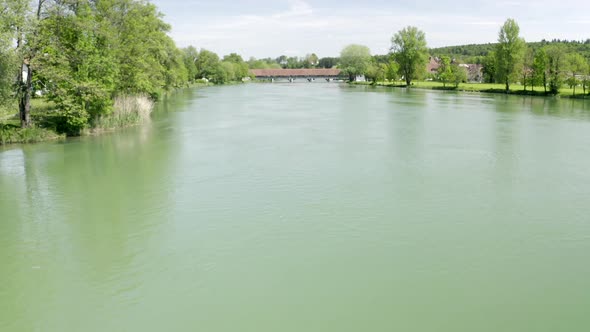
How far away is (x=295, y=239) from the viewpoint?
10.3 m

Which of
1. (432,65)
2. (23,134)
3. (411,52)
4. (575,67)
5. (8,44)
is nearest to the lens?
(8,44)

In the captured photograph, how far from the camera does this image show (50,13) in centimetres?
2278

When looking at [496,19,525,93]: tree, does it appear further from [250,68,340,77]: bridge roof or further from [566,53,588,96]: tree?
[250,68,340,77]: bridge roof

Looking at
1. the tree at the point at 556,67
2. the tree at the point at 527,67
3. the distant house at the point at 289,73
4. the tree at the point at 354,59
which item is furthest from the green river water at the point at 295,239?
the distant house at the point at 289,73

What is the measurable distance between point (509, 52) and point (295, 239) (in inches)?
2550

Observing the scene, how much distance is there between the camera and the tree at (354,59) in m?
127

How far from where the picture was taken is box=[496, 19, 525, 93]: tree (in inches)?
2515

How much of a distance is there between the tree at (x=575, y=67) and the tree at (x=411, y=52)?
37561 mm

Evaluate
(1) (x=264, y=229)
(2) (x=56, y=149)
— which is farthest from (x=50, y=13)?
(1) (x=264, y=229)

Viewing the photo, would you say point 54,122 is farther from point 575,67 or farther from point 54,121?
point 575,67

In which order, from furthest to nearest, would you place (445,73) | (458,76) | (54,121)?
(445,73) → (458,76) → (54,121)

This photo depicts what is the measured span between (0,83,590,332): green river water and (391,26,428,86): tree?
75.2 meters

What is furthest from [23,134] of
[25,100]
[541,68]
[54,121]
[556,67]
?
[541,68]

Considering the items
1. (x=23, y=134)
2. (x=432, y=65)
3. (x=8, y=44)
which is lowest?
(x=23, y=134)
